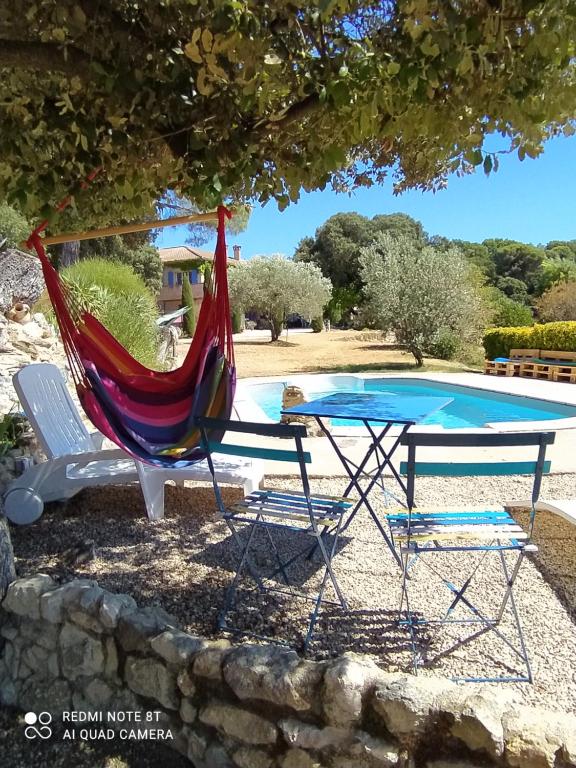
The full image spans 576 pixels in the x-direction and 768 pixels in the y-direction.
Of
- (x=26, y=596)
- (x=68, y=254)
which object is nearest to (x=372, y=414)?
(x=26, y=596)

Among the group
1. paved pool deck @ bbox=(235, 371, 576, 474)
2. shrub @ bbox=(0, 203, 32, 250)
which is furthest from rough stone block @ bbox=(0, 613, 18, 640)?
shrub @ bbox=(0, 203, 32, 250)

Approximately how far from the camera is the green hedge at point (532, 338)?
45.1 feet

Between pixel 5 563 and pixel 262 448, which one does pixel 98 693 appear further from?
pixel 262 448

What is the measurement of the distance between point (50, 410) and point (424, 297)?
12596 millimetres

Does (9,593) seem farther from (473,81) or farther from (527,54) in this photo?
(527,54)

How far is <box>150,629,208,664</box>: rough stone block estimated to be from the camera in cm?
181

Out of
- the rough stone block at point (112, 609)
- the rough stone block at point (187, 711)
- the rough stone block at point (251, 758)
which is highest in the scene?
the rough stone block at point (112, 609)

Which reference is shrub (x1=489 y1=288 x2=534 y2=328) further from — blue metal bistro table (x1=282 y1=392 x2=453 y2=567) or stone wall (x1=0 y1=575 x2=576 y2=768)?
stone wall (x1=0 y1=575 x2=576 y2=768)

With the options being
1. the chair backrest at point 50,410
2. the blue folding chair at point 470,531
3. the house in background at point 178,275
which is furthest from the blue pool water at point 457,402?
the house in background at point 178,275

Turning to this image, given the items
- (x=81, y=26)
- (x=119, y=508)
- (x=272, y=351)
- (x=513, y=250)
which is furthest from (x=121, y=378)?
(x=513, y=250)

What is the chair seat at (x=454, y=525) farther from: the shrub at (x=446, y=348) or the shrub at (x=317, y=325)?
the shrub at (x=317, y=325)

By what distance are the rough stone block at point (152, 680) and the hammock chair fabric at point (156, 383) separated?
1.45 metres

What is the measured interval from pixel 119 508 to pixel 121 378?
927 millimetres

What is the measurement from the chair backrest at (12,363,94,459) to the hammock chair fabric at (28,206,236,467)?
0.54m
